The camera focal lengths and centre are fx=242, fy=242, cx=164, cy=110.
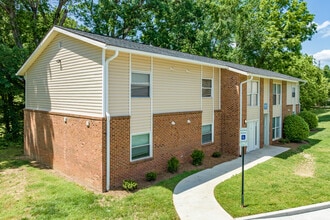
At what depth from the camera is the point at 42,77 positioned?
13461 mm

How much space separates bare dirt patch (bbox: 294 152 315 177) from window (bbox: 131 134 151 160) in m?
7.37

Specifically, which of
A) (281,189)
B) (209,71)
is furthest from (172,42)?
(281,189)

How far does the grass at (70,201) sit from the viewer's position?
24.9 feet

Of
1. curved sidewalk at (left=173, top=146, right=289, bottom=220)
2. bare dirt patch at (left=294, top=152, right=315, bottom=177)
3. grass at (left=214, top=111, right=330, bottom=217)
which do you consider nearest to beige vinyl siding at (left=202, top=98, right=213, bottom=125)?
curved sidewalk at (left=173, top=146, right=289, bottom=220)

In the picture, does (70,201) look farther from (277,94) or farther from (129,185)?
(277,94)

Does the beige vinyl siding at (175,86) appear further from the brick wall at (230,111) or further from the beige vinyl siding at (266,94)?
the beige vinyl siding at (266,94)

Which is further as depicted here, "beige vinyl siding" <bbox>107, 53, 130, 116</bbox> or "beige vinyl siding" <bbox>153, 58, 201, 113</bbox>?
"beige vinyl siding" <bbox>153, 58, 201, 113</bbox>

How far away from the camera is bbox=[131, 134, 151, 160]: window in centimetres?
1050

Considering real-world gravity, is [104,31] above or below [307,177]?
above

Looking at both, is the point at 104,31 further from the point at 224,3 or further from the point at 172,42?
the point at 224,3

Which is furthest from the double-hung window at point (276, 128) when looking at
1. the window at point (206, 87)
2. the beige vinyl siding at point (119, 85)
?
the beige vinyl siding at point (119, 85)

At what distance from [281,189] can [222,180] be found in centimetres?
233

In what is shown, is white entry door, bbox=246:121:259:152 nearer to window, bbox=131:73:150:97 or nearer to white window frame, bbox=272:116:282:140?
white window frame, bbox=272:116:282:140

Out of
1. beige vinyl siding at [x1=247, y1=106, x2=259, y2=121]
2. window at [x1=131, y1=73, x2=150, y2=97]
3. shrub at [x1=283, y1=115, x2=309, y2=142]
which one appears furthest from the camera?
shrub at [x1=283, y1=115, x2=309, y2=142]
